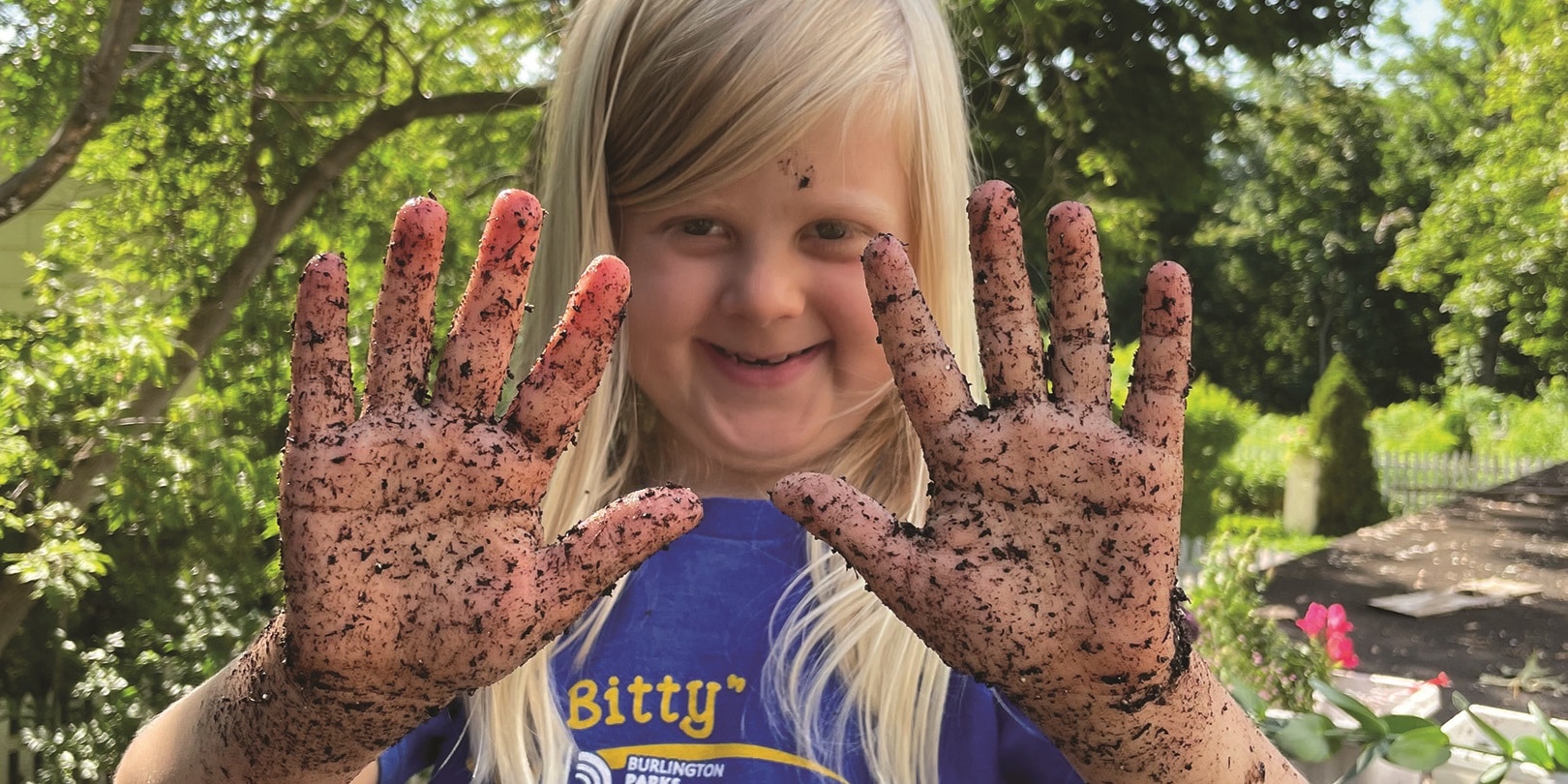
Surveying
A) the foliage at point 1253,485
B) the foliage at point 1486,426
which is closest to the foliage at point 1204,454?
the foliage at point 1253,485

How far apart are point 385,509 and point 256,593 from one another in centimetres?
390

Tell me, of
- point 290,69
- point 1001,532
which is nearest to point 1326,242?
point 290,69

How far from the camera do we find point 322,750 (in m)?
1.04

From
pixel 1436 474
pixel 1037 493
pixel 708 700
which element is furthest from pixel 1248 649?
pixel 1436 474

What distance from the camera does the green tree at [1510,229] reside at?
715 inches

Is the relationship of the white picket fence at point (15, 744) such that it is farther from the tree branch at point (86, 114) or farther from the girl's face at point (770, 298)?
the girl's face at point (770, 298)

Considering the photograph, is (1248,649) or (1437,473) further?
(1437,473)

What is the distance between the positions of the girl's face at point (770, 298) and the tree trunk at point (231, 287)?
2.41 meters

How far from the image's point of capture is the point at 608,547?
0.99 metres

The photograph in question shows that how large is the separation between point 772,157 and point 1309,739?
50.0 inches

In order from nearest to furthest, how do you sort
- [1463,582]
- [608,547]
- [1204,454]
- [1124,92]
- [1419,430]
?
[608,547] < [1124,92] < [1463,582] < [1204,454] < [1419,430]

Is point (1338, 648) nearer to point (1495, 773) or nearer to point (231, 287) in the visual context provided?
point (1495, 773)

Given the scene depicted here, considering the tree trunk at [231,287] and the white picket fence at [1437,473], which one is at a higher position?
the tree trunk at [231,287]

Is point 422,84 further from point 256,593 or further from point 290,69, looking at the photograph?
point 256,593
